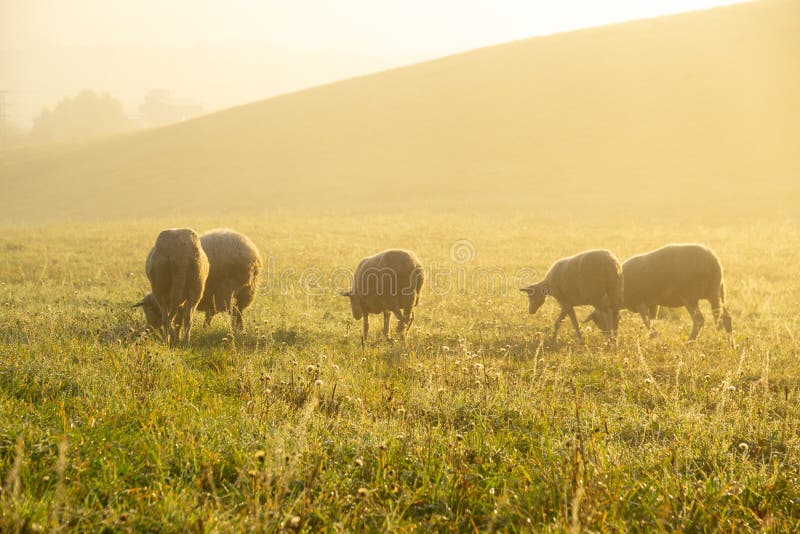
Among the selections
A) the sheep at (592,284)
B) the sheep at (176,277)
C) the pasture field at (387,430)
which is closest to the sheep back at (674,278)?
the pasture field at (387,430)

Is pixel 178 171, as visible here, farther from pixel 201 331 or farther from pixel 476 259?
pixel 201 331

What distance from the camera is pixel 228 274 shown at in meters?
9.49

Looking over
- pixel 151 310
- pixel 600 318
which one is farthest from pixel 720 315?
pixel 151 310

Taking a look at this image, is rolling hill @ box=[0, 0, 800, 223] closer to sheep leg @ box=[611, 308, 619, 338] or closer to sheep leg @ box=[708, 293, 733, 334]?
sheep leg @ box=[708, 293, 733, 334]

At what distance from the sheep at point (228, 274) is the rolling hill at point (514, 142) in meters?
24.9

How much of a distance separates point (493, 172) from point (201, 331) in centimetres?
3693

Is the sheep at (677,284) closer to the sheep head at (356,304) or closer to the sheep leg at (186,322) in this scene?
the sheep head at (356,304)

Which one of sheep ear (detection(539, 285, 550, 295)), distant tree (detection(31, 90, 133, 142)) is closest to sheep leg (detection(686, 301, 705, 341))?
sheep ear (detection(539, 285, 550, 295))

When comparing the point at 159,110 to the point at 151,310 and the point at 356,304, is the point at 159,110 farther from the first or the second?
the point at 151,310

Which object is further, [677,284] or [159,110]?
[159,110]

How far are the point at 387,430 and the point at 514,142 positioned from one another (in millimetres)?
46153

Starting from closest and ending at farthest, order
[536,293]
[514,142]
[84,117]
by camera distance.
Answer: [536,293] → [514,142] → [84,117]

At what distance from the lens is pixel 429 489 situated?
12.0 ft

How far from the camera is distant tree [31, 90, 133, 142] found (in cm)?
10219
